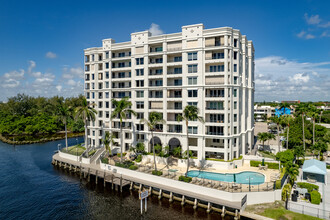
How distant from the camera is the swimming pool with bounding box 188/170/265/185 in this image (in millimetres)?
Answer: 45156

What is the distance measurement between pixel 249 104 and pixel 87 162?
5772 centimetres

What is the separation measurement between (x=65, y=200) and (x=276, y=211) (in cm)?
4097

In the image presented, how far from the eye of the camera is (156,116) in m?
51.0

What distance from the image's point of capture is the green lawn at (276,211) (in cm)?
3244

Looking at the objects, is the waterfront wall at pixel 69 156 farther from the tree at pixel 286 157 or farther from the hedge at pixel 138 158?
the tree at pixel 286 157

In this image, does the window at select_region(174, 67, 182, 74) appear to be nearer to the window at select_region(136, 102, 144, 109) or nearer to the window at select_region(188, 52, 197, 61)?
the window at select_region(188, 52, 197, 61)

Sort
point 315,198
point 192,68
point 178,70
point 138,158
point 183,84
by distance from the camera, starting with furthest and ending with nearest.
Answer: point 178,70 < point 138,158 < point 183,84 < point 192,68 < point 315,198

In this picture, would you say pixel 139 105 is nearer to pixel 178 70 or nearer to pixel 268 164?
pixel 178 70

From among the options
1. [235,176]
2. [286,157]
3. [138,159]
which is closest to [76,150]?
[138,159]

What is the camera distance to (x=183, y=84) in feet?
190

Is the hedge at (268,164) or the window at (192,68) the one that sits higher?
the window at (192,68)

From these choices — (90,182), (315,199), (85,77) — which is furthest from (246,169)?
(85,77)

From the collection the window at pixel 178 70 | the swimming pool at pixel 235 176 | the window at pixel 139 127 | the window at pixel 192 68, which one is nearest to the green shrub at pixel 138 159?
the window at pixel 139 127

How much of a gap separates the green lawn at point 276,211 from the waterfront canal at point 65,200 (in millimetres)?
4893
